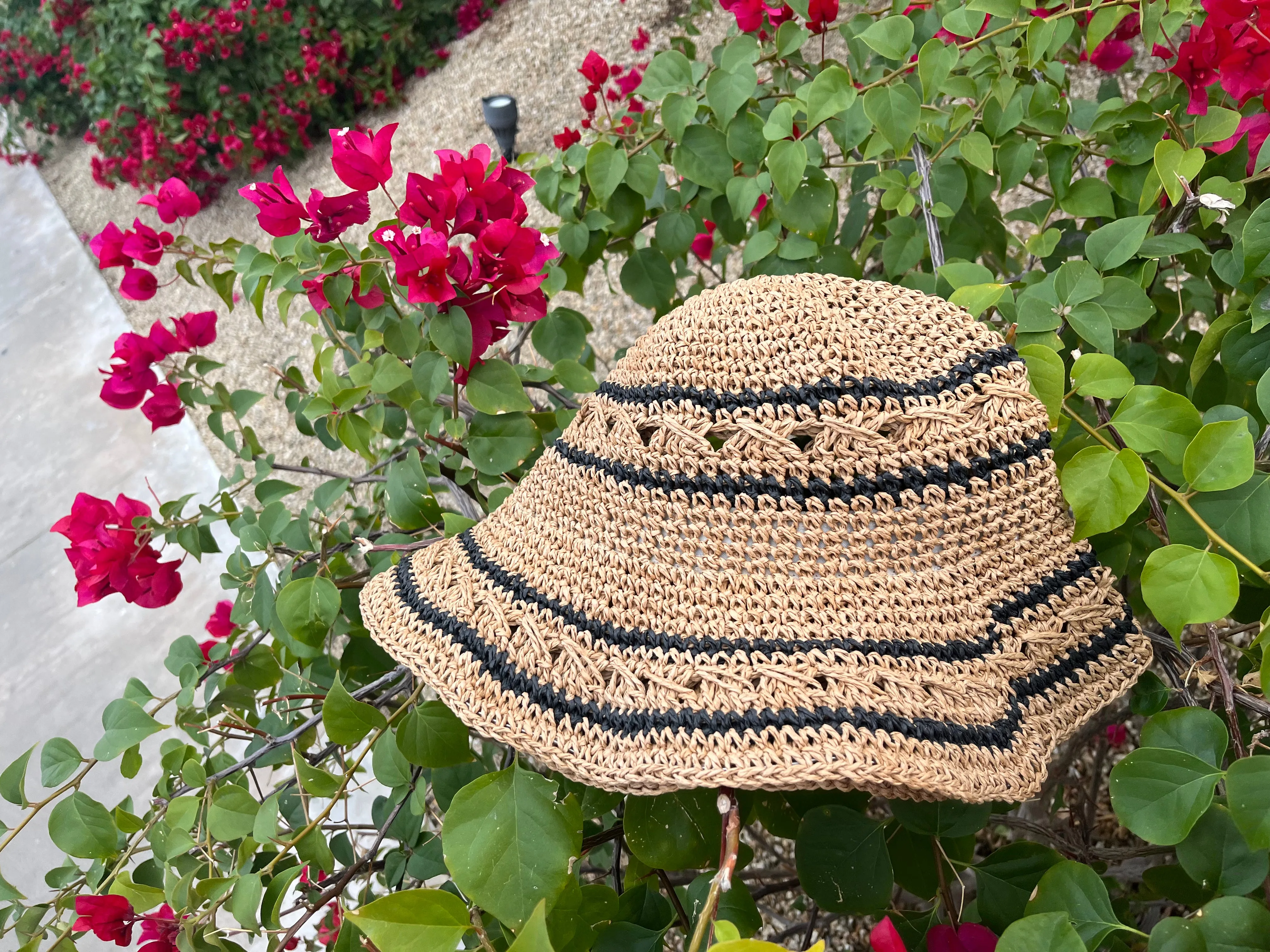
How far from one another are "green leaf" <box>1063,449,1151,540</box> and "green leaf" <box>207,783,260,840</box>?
553 mm

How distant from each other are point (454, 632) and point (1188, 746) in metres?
0.41

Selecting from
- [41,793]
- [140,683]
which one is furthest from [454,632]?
[41,793]

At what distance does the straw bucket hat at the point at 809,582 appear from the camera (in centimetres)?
38

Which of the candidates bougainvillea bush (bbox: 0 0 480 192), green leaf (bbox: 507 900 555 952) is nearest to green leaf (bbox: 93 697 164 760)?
green leaf (bbox: 507 900 555 952)

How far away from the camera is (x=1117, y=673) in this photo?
1.43 ft

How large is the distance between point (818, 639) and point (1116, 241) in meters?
0.38

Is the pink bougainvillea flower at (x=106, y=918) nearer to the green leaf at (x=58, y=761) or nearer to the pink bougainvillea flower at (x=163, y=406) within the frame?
the green leaf at (x=58, y=761)

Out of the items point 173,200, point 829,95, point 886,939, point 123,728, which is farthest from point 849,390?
point 173,200

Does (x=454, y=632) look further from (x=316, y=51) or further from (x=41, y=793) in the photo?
(x=316, y=51)

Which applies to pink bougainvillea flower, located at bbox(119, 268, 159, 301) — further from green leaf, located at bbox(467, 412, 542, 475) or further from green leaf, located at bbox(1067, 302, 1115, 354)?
green leaf, located at bbox(1067, 302, 1115, 354)

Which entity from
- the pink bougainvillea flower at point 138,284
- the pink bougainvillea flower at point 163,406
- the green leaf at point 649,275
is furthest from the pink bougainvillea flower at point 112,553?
the green leaf at point 649,275

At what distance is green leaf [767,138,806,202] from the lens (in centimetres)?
68

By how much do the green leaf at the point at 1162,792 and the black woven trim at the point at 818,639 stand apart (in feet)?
0.32

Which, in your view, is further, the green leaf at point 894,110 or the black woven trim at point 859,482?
the green leaf at point 894,110
